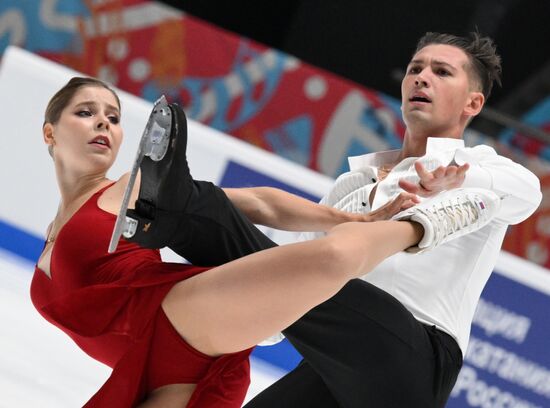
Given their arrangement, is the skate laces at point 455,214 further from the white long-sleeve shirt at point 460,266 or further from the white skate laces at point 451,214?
the white long-sleeve shirt at point 460,266

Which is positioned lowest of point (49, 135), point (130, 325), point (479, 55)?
point (130, 325)

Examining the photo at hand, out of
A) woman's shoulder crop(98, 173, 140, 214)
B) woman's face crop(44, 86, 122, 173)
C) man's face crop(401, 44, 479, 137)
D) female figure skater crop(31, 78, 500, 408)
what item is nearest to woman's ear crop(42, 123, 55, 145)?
woman's face crop(44, 86, 122, 173)

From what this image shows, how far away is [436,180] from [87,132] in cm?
95

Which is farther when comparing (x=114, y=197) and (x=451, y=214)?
(x=114, y=197)

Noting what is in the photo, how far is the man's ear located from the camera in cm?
281

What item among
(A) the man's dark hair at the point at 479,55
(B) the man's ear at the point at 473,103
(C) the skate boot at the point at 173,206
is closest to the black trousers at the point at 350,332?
(C) the skate boot at the point at 173,206

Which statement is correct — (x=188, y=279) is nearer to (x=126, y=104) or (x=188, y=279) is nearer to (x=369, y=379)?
(x=369, y=379)

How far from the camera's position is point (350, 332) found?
2102 millimetres

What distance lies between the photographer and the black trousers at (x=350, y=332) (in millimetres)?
2074

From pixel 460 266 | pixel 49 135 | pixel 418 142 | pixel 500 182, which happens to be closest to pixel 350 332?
pixel 460 266

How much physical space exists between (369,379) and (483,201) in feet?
1.56

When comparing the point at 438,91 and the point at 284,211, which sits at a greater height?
the point at 438,91

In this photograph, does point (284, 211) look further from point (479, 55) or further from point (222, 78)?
point (222, 78)

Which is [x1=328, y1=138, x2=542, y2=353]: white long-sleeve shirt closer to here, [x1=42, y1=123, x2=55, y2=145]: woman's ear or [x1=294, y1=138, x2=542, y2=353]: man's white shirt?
[x1=294, y1=138, x2=542, y2=353]: man's white shirt
